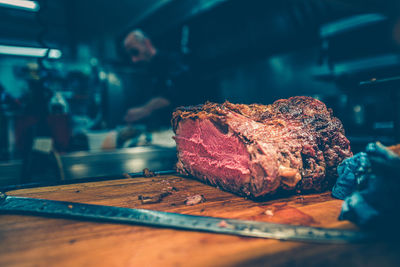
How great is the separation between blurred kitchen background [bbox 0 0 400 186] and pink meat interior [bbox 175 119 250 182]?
3.19ft

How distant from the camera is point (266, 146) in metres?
1.55

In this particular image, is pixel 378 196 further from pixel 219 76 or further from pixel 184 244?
pixel 219 76

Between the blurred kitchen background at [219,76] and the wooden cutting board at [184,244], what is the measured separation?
1126mm

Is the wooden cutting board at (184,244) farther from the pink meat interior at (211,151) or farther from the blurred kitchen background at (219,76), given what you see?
the blurred kitchen background at (219,76)

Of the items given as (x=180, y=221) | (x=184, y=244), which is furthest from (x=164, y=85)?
(x=184, y=244)

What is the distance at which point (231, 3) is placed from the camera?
4262 mm

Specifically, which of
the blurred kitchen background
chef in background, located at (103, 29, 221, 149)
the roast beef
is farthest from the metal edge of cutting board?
chef in background, located at (103, 29, 221, 149)

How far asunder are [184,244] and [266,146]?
795 millimetres

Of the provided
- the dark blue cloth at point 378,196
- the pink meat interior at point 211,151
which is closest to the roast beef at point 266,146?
the pink meat interior at point 211,151

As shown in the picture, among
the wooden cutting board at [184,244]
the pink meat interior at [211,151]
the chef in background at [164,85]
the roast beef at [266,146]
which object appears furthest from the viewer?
the chef in background at [164,85]

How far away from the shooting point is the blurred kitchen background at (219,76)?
3.17 m

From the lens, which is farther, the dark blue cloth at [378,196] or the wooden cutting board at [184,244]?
the dark blue cloth at [378,196]

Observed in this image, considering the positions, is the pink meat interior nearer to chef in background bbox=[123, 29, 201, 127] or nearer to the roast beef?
the roast beef

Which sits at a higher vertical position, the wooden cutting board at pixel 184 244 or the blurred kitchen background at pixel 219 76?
the blurred kitchen background at pixel 219 76
